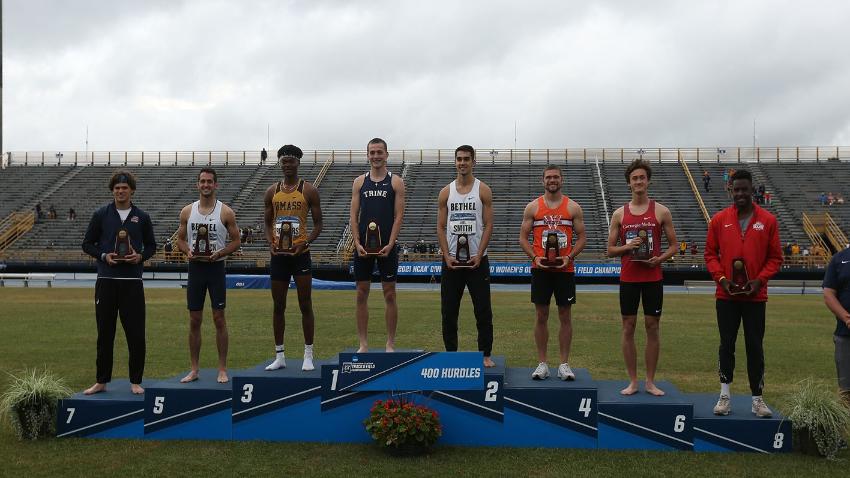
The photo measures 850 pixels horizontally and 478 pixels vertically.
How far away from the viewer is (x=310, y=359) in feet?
24.1

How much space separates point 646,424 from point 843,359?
197cm

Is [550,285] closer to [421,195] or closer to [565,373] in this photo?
[565,373]

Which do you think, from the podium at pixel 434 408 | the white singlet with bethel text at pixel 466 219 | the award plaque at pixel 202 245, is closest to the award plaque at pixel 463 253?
the white singlet with bethel text at pixel 466 219

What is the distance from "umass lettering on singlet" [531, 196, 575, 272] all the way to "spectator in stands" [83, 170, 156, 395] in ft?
12.6

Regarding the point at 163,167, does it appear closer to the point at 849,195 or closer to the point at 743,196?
the point at 849,195

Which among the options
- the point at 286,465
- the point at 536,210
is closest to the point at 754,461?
the point at 536,210

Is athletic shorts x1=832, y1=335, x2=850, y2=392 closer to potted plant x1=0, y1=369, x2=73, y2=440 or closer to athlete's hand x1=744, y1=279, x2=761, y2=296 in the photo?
athlete's hand x1=744, y1=279, x2=761, y2=296

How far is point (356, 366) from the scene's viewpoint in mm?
6453

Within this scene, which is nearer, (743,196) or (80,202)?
(743,196)

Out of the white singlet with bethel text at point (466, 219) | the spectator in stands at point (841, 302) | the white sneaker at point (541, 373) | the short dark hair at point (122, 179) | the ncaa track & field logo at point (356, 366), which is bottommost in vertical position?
the white sneaker at point (541, 373)

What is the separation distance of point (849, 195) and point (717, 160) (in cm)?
908

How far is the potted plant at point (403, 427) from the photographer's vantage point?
5961mm

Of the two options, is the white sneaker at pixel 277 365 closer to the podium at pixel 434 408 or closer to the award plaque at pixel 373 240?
the podium at pixel 434 408

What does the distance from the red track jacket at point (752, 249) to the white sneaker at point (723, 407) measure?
0.90 meters
